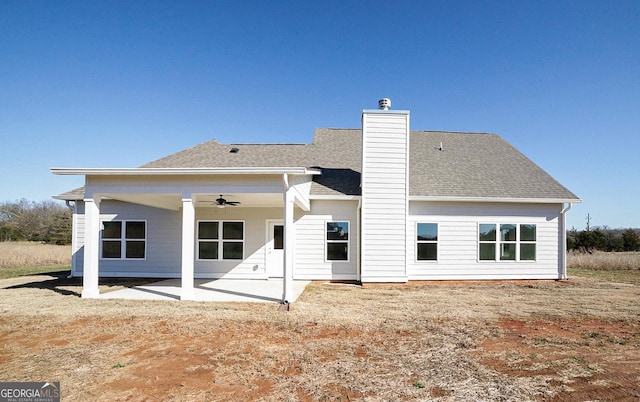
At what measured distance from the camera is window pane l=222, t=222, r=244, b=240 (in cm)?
1261

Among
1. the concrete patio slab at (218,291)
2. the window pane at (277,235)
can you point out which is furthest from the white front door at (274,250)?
the concrete patio slab at (218,291)

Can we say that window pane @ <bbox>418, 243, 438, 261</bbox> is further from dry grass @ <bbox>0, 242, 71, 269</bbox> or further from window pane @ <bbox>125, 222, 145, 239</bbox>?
dry grass @ <bbox>0, 242, 71, 269</bbox>

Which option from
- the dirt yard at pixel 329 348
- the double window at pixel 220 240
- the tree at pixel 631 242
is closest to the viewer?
the dirt yard at pixel 329 348

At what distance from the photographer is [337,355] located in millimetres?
5027

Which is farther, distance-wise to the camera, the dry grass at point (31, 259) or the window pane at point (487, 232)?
the dry grass at point (31, 259)

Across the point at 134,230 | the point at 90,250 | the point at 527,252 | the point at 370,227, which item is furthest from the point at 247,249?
the point at 527,252

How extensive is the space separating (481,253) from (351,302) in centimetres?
621

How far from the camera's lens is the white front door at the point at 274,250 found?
12.4 meters

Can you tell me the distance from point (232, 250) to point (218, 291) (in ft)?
9.53

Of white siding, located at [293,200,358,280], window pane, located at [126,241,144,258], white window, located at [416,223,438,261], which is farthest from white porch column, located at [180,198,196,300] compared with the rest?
white window, located at [416,223,438,261]

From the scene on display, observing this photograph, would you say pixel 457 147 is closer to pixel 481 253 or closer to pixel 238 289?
pixel 481 253

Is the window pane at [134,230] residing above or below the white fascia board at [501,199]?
below

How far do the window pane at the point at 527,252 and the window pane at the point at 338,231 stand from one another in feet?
20.9

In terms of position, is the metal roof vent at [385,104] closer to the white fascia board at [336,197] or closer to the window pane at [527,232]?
the white fascia board at [336,197]
